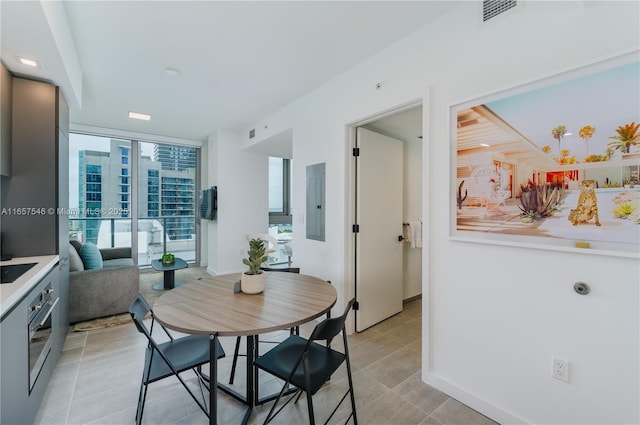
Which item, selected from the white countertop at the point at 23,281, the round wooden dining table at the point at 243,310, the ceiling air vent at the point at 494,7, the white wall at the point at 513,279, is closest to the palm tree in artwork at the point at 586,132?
the white wall at the point at 513,279

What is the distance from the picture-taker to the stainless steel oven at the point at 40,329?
5.44ft

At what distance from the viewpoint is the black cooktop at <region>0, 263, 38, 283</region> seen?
65.0 inches

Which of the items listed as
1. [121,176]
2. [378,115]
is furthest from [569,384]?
[121,176]

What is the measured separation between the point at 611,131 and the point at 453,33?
1.17 meters

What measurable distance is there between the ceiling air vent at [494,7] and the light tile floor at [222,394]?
8.34ft

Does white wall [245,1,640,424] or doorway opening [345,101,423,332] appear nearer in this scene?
white wall [245,1,640,424]

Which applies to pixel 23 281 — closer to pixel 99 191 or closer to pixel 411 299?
pixel 411 299

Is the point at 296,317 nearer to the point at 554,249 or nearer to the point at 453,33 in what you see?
the point at 554,249

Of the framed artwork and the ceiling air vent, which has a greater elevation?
the ceiling air vent

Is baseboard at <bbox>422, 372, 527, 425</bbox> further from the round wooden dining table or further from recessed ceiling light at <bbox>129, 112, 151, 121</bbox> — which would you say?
recessed ceiling light at <bbox>129, 112, 151, 121</bbox>

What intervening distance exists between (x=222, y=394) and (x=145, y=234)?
463 cm

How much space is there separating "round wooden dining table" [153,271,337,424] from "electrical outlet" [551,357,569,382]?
1254mm

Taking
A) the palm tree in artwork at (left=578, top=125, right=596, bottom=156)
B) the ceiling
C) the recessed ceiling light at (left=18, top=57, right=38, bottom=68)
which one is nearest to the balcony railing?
the ceiling

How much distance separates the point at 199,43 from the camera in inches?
95.2
